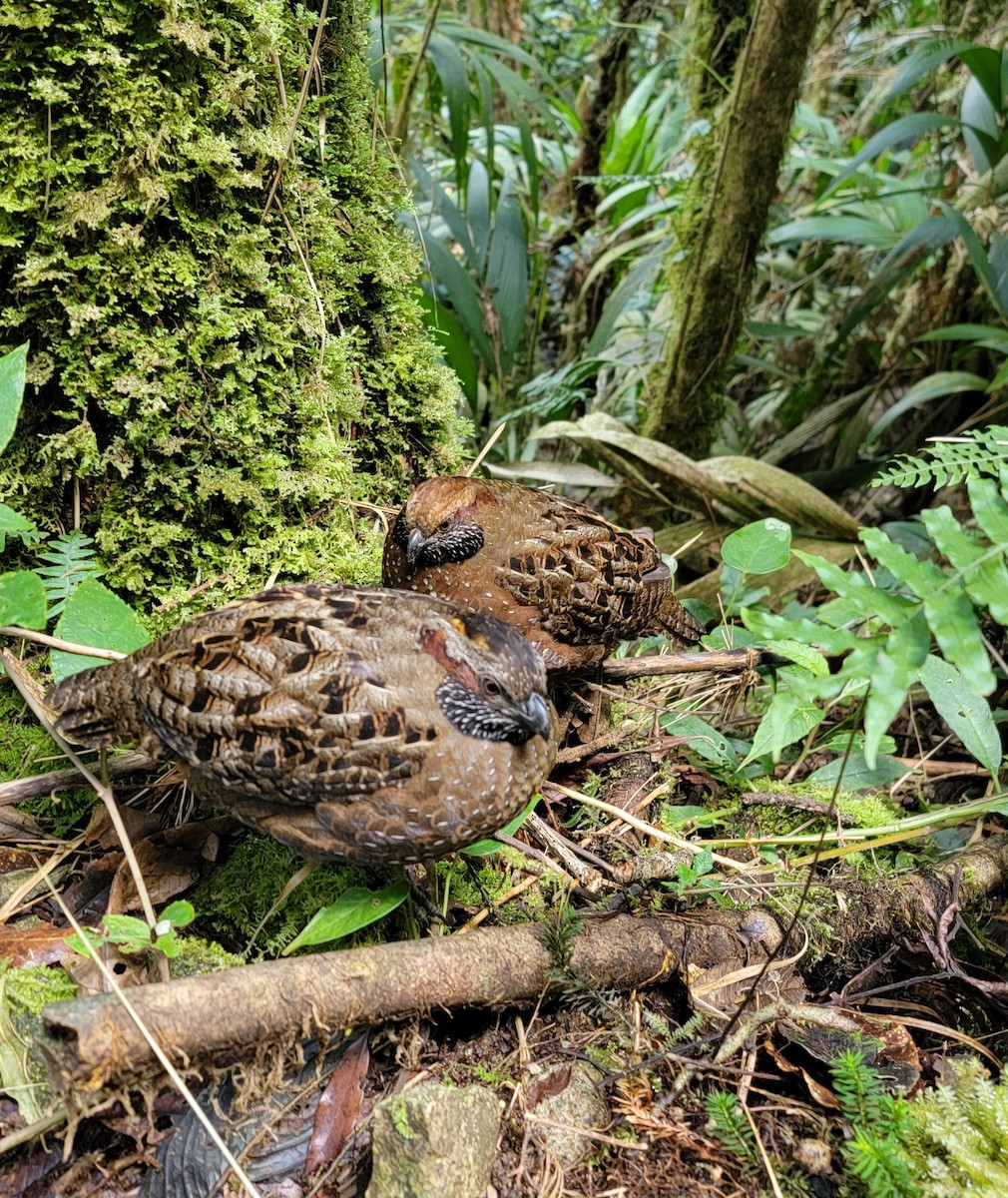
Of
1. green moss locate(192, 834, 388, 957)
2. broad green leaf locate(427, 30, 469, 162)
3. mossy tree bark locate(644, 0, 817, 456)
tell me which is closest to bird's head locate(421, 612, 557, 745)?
green moss locate(192, 834, 388, 957)

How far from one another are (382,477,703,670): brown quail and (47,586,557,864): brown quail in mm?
813

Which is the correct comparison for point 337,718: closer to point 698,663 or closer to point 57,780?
point 57,780

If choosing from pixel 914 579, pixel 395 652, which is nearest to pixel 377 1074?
pixel 395 652

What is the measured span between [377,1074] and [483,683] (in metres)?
1.16

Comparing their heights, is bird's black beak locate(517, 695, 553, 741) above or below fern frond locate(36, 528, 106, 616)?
below

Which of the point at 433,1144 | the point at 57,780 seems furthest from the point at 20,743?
the point at 433,1144

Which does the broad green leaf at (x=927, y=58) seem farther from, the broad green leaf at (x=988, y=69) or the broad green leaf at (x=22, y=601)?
the broad green leaf at (x=22, y=601)

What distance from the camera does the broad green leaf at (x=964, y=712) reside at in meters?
3.40

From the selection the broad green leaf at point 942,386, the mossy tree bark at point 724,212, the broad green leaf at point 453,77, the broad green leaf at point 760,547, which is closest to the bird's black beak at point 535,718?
the broad green leaf at point 760,547

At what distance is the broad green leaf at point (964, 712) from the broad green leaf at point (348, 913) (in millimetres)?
2187

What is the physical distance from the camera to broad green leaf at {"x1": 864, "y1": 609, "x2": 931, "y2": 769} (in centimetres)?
176

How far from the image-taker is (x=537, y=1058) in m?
2.49

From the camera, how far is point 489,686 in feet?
9.04

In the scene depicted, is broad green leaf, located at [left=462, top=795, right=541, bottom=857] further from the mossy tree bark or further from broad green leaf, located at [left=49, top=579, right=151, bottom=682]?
the mossy tree bark
